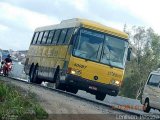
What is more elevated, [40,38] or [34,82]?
[40,38]

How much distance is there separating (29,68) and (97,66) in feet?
37.6

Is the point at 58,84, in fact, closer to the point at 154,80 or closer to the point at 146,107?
the point at 146,107

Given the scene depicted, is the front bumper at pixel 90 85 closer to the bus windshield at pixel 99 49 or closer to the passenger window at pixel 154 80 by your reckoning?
the bus windshield at pixel 99 49

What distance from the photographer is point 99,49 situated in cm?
2348

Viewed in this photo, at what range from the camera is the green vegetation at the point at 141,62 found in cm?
9494

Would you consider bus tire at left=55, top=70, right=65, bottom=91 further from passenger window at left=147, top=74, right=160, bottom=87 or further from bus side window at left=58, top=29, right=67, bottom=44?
passenger window at left=147, top=74, right=160, bottom=87

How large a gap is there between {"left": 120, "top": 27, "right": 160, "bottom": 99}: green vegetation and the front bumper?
69485 mm

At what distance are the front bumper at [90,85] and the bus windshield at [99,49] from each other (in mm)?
1031

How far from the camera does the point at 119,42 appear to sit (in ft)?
78.0

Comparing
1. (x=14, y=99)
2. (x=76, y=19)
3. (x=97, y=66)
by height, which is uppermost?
(x=76, y=19)

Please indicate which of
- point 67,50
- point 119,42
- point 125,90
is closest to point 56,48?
point 67,50

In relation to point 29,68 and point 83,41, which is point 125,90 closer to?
point 29,68

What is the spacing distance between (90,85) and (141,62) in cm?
7782

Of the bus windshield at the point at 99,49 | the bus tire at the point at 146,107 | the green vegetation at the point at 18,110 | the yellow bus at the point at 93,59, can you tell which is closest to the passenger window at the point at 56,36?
the yellow bus at the point at 93,59
